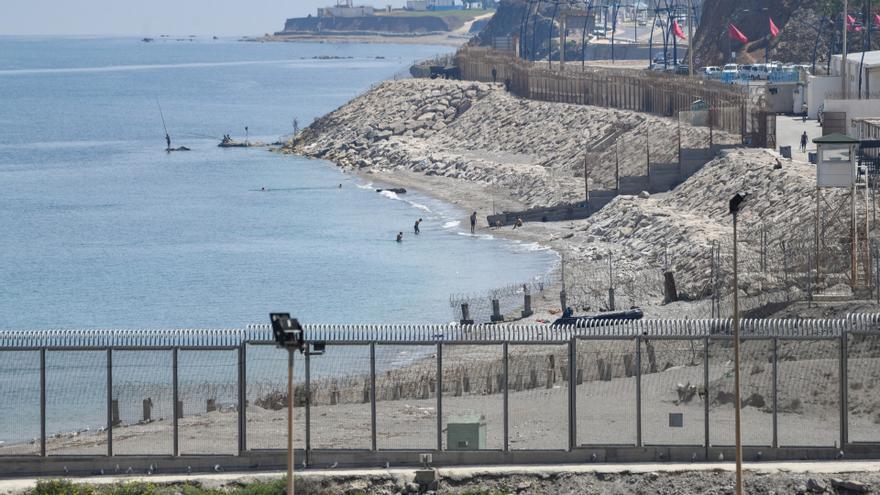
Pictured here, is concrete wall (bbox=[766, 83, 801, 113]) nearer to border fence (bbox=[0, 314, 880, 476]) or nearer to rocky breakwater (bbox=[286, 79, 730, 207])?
rocky breakwater (bbox=[286, 79, 730, 207])

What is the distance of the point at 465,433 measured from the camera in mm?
27031

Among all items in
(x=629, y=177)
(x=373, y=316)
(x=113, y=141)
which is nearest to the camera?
(x=373, y=316)

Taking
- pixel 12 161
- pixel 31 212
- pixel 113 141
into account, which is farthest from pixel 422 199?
pixel 113 141

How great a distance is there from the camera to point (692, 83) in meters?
92.4

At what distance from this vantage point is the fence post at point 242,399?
27.2 m

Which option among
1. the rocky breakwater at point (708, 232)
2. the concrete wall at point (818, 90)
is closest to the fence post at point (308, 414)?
the rocky breakwater at point (708, 232)

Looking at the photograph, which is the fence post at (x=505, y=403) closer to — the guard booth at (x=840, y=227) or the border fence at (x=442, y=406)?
the border fence at (x=442, y=406)

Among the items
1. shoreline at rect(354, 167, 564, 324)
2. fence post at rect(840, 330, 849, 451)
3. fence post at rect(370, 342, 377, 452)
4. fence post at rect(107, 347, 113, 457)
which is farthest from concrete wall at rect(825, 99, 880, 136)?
fence post at rect(107, 347, 113, 457)

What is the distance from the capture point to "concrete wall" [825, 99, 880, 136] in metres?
65.9

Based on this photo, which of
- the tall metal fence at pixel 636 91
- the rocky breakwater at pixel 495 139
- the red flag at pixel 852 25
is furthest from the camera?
the red flag at pixel 852 25

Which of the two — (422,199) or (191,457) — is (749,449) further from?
(422,199)

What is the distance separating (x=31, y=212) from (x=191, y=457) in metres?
69.5

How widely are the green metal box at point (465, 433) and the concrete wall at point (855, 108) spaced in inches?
1629

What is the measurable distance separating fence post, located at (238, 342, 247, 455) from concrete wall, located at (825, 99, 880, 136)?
42606 millimetres
